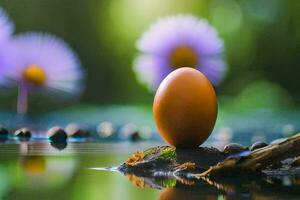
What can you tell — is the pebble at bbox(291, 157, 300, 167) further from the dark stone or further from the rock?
the dark stone

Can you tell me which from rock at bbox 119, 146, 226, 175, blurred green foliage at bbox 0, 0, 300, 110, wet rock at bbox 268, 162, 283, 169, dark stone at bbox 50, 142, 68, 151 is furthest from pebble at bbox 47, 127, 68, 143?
wet rock at bbox 268, 162, 283, 169

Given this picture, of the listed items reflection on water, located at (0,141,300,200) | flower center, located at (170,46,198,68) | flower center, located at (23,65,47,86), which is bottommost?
reflection on water, located at (0,141,300,200)

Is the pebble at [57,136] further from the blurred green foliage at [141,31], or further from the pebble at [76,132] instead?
the blurred green foliage at [141,31]

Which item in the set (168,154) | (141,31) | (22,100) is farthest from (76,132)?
(168,154)

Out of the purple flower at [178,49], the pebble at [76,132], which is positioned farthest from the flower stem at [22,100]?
the purple flower at [178,49]

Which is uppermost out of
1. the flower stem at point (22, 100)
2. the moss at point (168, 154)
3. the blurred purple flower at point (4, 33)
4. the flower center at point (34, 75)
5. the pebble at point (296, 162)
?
the blurred purple flower at point (4, 33)

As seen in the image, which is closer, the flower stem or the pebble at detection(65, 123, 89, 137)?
the pebble at detection(65, 123, 89, 137)
